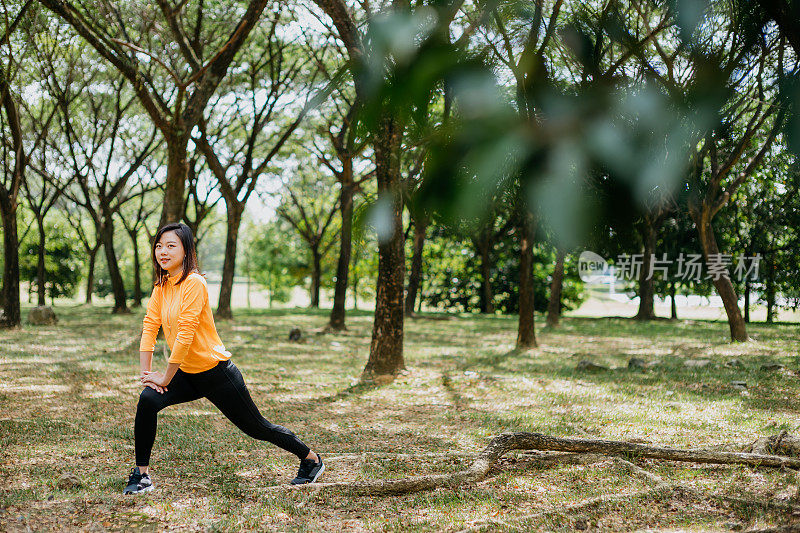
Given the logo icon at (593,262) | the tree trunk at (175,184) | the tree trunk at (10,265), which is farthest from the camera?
the tree trunk at (10,265)

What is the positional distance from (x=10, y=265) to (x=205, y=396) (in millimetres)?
11760

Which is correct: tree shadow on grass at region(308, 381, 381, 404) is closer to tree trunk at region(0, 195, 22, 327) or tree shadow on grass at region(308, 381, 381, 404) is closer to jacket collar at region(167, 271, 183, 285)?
jacket collar at region(167, 271, 183, 285)

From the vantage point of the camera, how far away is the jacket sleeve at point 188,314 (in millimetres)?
3709

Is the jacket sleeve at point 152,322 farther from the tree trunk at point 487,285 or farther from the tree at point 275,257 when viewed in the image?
the tree at point 275,257

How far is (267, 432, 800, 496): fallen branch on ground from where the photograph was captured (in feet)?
13.3

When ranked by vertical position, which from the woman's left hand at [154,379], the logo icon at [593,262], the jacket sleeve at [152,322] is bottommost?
the woman's left hand at [154,379]

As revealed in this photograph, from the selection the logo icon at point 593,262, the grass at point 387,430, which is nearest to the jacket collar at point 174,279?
the grass at point 387,430

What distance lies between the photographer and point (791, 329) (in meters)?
16.2

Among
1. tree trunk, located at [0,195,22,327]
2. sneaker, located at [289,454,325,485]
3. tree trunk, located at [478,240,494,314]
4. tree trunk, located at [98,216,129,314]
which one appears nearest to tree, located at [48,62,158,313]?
tree trunk, located at [98,216,129,314]

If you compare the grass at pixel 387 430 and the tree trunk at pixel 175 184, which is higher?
the tree trunk at pixel 175 184

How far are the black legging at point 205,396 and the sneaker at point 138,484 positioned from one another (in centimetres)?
9

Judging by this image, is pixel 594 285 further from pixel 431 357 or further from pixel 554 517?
pixel 554 517

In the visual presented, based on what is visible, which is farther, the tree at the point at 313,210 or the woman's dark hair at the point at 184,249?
the tree at the point at 313,210

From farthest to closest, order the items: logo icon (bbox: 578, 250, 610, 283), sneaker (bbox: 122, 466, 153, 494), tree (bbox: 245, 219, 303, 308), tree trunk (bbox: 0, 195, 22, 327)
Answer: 1. tree (bbox: 245, 219, 303, 308)
2. tree trunk (bbox: 0, 195, 22, 327)
3. sneaker (bbox: 122, 466, 153, 494)
4. logo icon (bbox: 578, 250, 610, 283)
